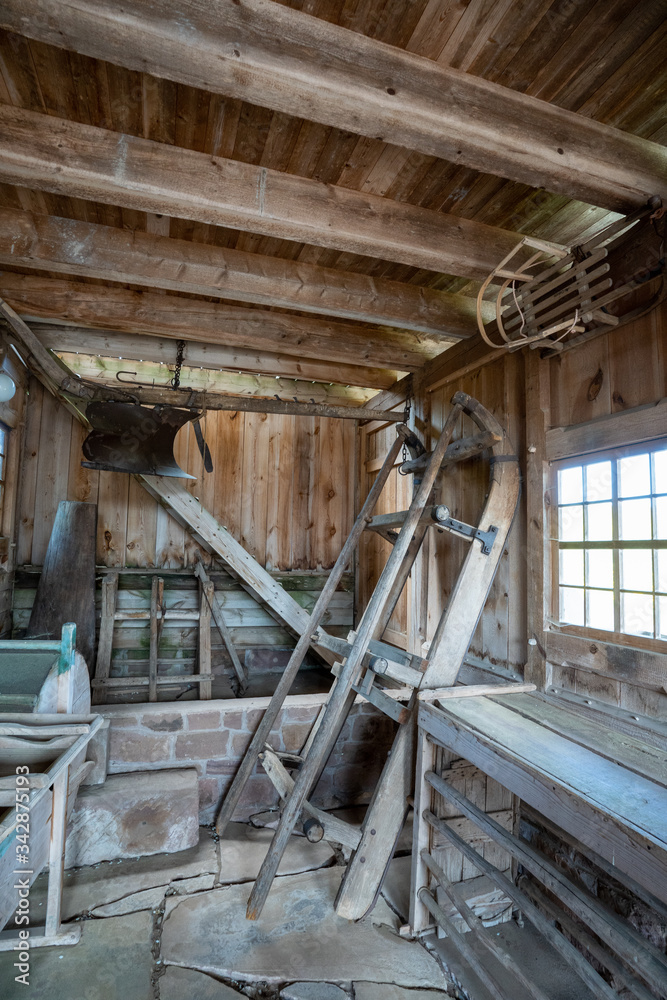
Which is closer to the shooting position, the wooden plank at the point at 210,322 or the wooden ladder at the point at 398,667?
the wooden ladder at the point at 398,667

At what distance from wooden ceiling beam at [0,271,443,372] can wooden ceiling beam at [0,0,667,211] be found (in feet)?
5.57

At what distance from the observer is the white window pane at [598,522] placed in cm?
215

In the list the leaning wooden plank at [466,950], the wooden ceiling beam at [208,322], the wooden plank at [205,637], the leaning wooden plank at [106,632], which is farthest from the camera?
the wooden plank at [205,637]

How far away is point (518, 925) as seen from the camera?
2373 millimetres

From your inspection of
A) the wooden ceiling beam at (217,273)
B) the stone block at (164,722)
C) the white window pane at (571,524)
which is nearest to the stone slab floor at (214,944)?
the stone block at (164,722)

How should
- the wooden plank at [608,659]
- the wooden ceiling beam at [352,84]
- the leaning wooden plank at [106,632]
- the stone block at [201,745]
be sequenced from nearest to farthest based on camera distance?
the wooden ceiling beam at [352,84] → the wooden plank at [608,659] → the stone block at [201,745] → the leaning wooden plank at [106,632]

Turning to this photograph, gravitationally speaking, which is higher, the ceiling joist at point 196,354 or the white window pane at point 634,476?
the ceiling joist at point 196,354

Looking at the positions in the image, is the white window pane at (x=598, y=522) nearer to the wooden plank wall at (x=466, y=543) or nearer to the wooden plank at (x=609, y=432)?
the wooden plank at (x=609, y=432)

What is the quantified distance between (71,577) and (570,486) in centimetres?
345

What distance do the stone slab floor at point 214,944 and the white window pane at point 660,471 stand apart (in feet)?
6.85

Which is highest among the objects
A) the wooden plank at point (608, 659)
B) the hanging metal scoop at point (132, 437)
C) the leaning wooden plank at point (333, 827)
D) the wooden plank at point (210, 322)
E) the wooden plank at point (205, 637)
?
the wooden plank at point (210, 322)

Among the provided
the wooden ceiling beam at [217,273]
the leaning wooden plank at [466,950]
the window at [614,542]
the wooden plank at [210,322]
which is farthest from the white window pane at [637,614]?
the wooden plank at [210,322]

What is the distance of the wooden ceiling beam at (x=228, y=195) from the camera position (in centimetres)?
179

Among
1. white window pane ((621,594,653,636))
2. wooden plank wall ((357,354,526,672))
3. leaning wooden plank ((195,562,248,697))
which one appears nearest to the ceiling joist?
wooden plank wall ((357,354,526,672))
